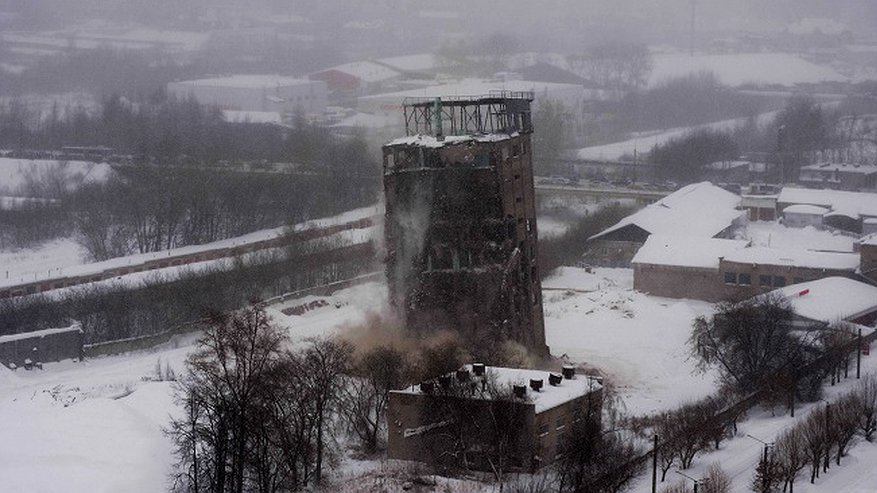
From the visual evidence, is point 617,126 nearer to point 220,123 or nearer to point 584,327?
point 220,123

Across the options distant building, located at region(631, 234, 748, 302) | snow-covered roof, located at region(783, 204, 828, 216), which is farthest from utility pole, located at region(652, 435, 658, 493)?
snow-covered roof, located at region(783, 204, 828, 216)

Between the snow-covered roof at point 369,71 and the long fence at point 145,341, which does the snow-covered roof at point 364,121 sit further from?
the long fence at point 145,341

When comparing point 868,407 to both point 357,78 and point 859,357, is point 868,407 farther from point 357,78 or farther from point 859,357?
point 357,78

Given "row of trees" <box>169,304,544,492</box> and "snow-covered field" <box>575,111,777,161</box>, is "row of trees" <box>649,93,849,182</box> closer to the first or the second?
"snow-covered field" <box>575,111,777,161</box>

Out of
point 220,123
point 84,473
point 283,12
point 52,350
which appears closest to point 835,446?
point 84,473

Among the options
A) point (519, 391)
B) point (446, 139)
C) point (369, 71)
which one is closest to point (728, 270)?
point (446, 139)

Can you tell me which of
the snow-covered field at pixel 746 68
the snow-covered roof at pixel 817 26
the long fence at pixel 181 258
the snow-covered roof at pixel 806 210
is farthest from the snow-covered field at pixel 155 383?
the snow-covered roof at pixel 817 26
